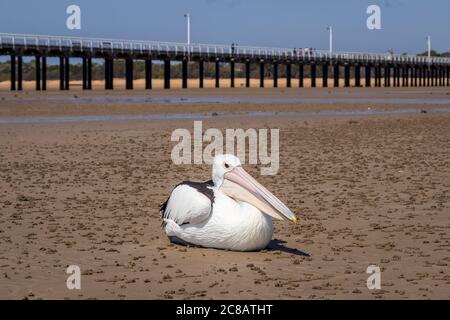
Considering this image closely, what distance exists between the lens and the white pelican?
7.36 metres

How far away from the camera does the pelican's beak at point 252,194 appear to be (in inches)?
281

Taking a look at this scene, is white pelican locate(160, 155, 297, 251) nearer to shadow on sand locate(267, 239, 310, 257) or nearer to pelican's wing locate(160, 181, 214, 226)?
pelican's wing locate(160, 181, 214, 226)

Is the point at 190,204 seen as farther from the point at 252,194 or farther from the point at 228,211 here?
the point at 252,194

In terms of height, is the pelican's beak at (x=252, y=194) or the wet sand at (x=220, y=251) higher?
the pelican's beak at (x=252, y=194)

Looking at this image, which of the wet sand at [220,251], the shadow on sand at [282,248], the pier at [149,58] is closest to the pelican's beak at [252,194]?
the wet sand at [220,251]

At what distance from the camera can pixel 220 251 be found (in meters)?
7.69

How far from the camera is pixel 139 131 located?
20812mm

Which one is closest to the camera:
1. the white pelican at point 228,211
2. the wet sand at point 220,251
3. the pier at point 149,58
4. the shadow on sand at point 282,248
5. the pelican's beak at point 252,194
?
the wet sand at point 220,251

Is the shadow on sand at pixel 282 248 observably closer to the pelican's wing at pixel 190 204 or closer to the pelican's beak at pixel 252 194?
the pelican's beak at pixel 252 194

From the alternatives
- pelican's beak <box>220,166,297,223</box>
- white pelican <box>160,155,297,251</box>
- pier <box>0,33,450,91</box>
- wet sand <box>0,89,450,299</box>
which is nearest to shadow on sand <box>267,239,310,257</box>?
wet sand <box>0,89,450,299</box>

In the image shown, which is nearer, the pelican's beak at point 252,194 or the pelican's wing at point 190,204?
the pelican's beak at point 252,194
